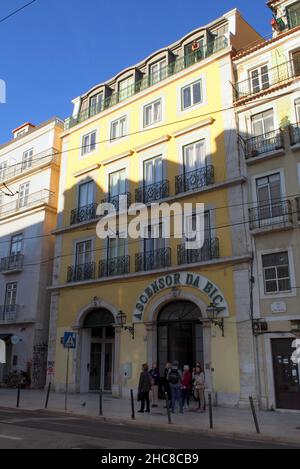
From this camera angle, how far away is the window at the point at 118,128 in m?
26.0

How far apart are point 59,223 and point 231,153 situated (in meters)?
11.8

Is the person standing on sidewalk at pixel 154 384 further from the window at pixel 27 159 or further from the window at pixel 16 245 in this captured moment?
the window at pixel 27 159

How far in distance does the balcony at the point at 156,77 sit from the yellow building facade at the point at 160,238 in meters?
0.07

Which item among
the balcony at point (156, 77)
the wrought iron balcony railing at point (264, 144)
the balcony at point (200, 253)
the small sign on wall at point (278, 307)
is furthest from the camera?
the balcony at point (156, 77)

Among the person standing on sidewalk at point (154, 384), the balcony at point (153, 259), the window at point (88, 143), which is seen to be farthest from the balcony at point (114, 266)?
the window at point (88, 143)

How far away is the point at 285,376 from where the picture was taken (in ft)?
56.2

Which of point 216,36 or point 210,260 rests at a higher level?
point 216,36

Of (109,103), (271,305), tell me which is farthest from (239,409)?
(109,103)

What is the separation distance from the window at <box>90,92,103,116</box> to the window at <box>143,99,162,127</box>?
3.93 metres

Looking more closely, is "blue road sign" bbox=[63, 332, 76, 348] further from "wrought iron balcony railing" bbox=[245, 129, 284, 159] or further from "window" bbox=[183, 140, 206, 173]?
"wrought iron balcony railing" bbox=[245, 129, 284, 159]

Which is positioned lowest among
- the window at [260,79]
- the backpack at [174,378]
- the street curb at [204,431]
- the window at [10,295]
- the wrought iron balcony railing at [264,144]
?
the street curb at [204,431]

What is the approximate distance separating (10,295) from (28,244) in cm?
360
